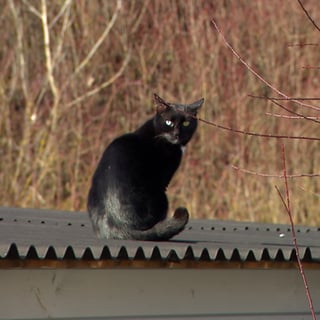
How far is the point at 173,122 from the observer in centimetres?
625

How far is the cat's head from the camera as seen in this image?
614 cm

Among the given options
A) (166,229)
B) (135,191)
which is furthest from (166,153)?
(166,229)

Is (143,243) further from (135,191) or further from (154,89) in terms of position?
(154,89)

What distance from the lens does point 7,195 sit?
12.1 m

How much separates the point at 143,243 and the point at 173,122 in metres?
1.46

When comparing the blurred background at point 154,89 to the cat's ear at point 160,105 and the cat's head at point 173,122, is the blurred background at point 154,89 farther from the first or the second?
the cat's ear at point 160,105

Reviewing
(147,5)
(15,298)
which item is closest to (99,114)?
(147,5)

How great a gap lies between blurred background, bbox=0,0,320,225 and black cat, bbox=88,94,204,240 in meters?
5.43

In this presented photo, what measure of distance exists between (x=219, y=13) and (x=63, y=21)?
1.91m

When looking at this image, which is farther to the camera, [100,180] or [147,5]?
[147,5]

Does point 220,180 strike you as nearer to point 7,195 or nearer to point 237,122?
point 237,122

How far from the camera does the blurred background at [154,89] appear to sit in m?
11.9

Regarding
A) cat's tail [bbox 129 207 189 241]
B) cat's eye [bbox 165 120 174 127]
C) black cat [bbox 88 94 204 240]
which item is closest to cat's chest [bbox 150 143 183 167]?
black cat [bbox 88 94 204 240]

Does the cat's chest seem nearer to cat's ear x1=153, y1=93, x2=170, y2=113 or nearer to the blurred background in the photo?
cat's ear x1=153, y1=93, x2=170, y2=113
